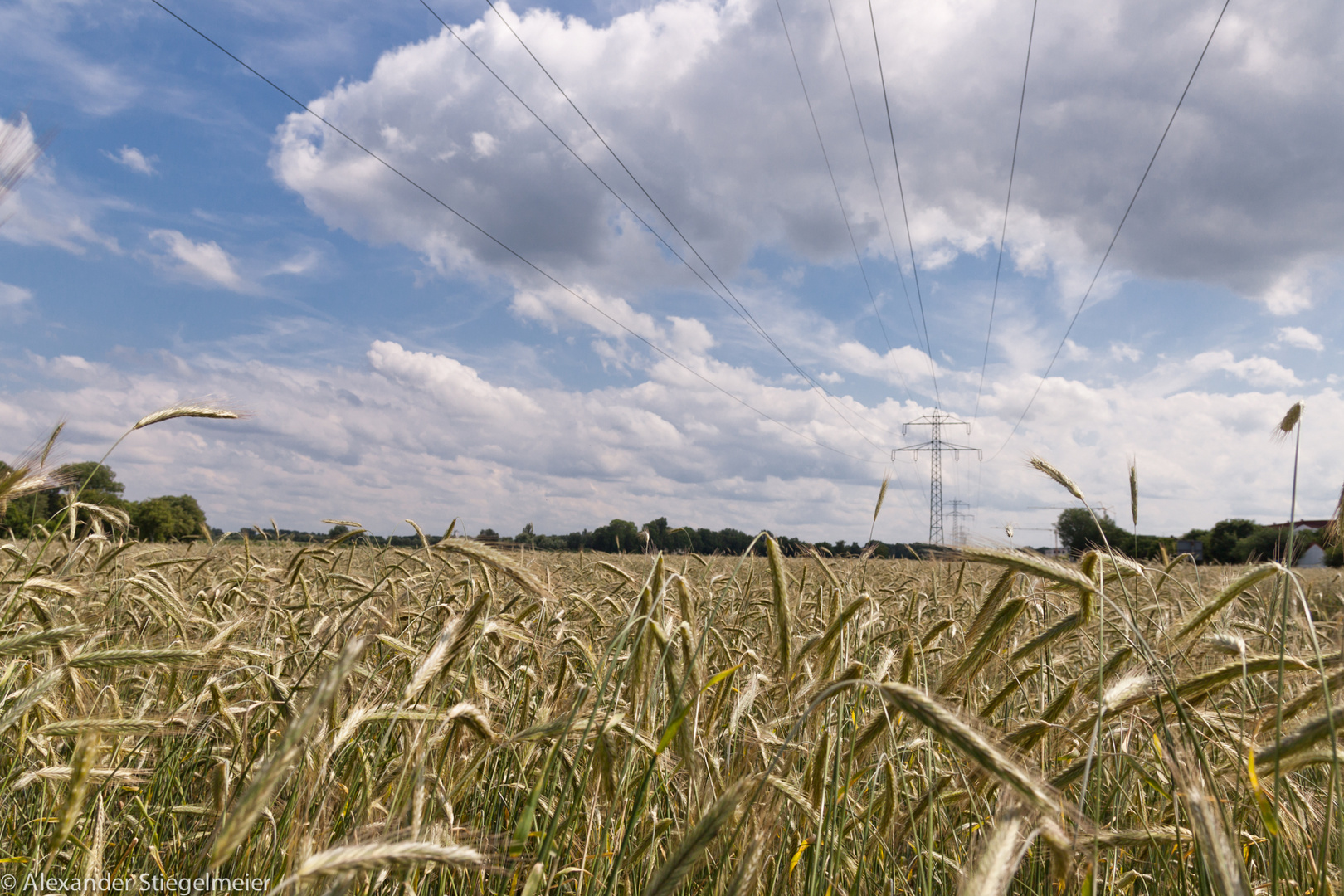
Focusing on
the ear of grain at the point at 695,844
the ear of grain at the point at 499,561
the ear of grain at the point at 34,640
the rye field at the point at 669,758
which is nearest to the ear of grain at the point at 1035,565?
the rye field at the point at 669,758

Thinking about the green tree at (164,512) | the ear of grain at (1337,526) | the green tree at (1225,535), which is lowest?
the green tree at (164,512)

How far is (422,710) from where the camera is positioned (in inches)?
68.7

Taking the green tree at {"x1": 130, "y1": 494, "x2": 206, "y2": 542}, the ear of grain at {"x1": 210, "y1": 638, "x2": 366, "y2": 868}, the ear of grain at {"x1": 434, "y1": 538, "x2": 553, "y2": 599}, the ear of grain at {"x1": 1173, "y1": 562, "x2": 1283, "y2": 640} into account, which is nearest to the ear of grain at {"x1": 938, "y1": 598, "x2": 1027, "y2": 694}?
the ear of grain at {"x1": 1173, "y1": 562, "x2": 1283, "y2": 640}

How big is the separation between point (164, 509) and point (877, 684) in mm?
54837

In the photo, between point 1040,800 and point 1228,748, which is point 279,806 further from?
point 1228,748

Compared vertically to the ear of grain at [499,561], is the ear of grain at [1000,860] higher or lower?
lower

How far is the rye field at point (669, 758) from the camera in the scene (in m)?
1.27

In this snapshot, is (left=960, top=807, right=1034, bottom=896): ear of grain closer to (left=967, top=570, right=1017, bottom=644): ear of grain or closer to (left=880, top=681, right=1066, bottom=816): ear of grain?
(left=880, top=681, right=1066, bottom=816): ear of grain

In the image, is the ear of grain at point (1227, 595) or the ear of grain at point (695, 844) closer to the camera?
the ear of grain at point (695, 844)

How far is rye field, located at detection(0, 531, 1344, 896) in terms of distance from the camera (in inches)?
50.1

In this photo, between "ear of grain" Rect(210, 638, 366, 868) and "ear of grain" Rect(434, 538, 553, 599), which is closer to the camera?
"ear of grain" Rect(210, 638, 366, 868)

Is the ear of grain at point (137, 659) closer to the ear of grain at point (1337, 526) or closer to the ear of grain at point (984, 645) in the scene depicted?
the ear of grain at point (984, 645)

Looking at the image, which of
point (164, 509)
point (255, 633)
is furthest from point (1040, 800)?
point (164, 509)

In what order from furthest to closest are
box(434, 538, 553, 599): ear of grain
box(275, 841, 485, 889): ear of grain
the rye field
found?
box(434, 538, 553, 599): ear of grain < the rye field < box(275, 841, 485, 889): ear of grain
